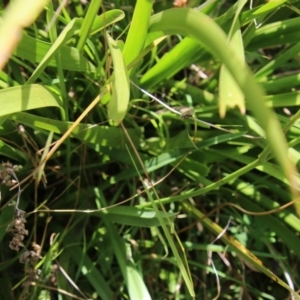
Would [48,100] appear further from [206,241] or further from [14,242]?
[206,241]

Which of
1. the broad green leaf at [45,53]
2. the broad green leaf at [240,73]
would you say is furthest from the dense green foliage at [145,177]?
the broad green leaf at [240,73]

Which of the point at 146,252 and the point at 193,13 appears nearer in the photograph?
the point at 193,13

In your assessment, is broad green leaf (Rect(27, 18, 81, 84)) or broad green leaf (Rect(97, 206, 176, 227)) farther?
broad green leaf (Rect(97, 206, 176, 227))

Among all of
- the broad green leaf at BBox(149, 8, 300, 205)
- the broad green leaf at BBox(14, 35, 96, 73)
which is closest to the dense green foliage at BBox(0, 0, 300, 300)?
the broad green leaf at BBox(14, 35, 96, 73)

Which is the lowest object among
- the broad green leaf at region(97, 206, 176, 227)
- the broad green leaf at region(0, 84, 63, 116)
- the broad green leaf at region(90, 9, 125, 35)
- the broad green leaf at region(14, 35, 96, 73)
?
the broad green leaf at region(97, 206, 176, 227)

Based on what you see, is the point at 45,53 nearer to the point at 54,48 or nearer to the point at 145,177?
the point at 54,48

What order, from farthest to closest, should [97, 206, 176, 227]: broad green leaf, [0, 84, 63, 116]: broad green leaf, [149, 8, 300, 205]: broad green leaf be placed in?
[97, 206, 176, 227]: broad green leaf → [0, 84, 63, 116]: broad green leaf → [149, 8, 300, 205]: broad green leaf

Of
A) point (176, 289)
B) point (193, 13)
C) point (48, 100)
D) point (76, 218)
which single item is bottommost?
point (176, 289)

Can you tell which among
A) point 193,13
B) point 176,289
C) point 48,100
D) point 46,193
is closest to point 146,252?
point 176,289

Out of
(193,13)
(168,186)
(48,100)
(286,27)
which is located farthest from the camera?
(168,186)

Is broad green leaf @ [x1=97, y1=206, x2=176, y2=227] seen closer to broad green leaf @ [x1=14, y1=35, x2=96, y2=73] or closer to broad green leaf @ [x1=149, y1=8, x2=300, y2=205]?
broad green leaf @ [x1=14, y1=35, x2=96, y2=73]
